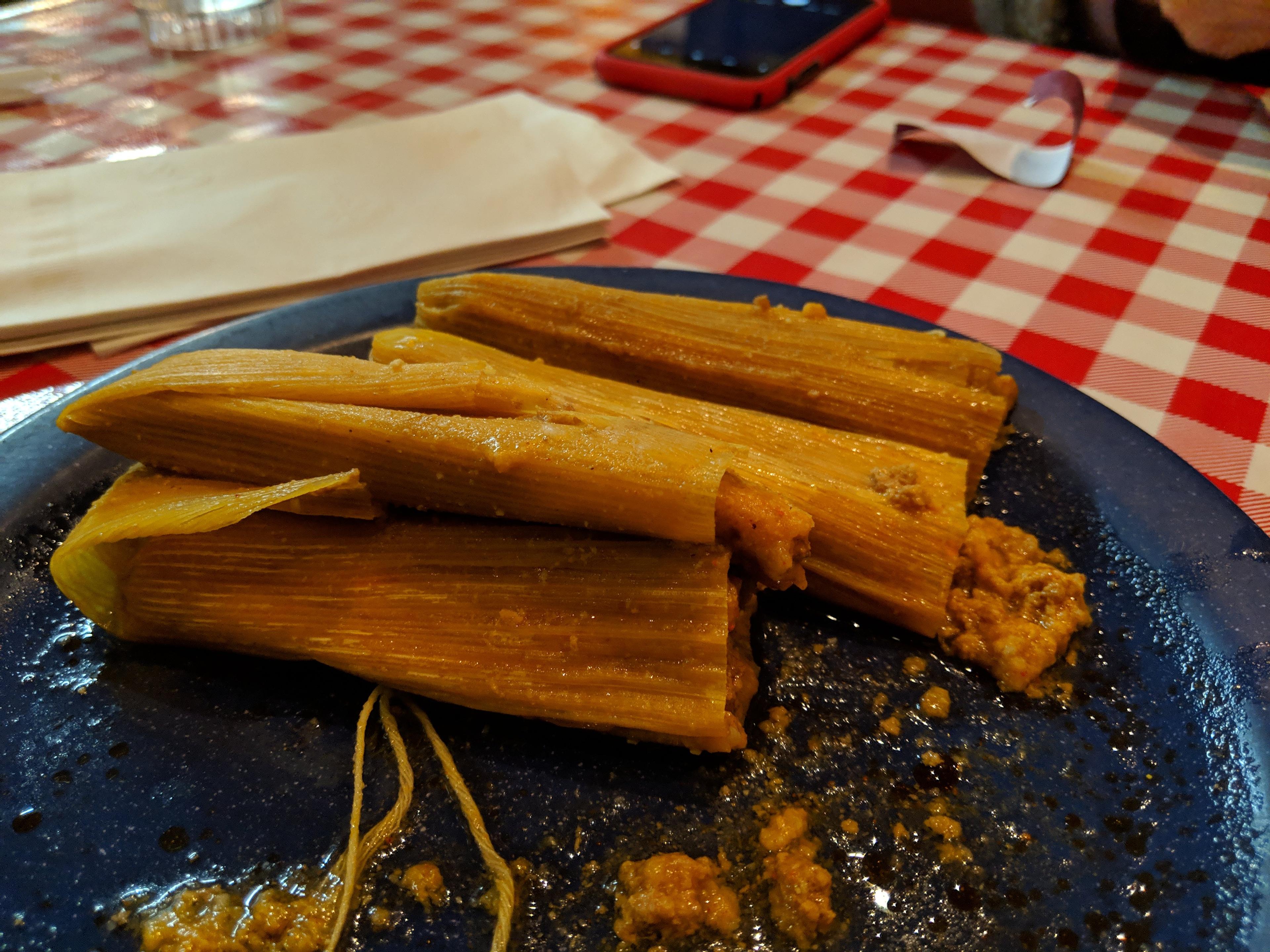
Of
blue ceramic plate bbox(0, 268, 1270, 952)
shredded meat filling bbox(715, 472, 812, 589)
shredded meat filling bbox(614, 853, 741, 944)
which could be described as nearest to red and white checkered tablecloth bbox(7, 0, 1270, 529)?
blue ceramic plate bbox(0, 268, 1270, 952)

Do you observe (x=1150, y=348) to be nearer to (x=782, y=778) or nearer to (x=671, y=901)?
(x=782, y=778)

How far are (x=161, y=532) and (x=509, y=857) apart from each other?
54 centimetres

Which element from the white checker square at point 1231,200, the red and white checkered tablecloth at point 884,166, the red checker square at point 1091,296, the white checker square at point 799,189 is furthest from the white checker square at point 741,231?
the white checker square at point 1231,200

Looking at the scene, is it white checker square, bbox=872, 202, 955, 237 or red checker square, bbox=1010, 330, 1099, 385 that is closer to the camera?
red checker square, bbox=1010, 330, 1099, 385

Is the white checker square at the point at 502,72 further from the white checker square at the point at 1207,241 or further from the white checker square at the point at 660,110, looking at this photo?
the white checker square at the point at 1207,241

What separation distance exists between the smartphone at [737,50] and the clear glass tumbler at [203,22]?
1.24 meters

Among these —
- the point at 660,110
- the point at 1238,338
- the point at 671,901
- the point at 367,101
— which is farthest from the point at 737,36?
the point at 671,901

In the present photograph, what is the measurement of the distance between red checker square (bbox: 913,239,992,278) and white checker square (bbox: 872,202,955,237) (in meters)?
0.05

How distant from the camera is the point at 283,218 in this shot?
1.93 metres

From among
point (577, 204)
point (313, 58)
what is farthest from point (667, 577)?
point (313, 58)

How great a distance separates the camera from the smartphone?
2605 millimetres

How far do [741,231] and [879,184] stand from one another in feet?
1.49

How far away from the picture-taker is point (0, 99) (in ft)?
8.56

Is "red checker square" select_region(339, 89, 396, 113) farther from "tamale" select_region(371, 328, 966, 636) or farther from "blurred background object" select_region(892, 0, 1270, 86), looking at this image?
"blurred background object" select_region(892, 0, 1270, 86)
